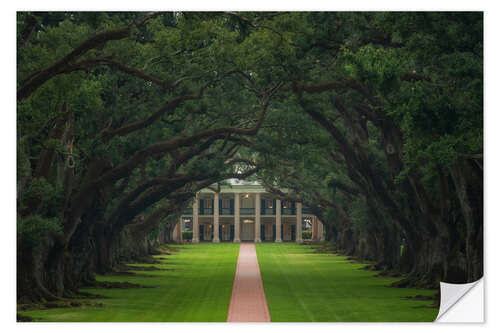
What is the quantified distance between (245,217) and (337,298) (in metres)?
83.3

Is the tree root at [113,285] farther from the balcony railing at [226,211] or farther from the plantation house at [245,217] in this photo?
the balcony railing at [226,211]

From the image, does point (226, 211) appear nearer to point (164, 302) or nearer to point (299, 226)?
point (299, 226)

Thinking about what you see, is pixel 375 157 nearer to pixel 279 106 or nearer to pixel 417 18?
pixel 279 106

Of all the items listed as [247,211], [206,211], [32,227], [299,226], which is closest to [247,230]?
[247,211]

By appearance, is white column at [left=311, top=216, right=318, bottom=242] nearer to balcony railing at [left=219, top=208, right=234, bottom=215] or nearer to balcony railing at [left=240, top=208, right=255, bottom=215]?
balcony railing at [left=240, top=208, right=255, bottom=215]

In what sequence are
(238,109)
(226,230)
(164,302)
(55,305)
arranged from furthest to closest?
1. (226,230)
2. (238,109)
3. (164,302)
4. (55,305)

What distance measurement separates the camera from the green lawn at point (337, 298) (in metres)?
23.3

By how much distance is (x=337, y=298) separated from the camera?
29281 millimetres

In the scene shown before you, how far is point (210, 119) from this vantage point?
36.1 metres

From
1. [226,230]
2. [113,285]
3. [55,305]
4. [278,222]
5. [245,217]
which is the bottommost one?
[226,230]

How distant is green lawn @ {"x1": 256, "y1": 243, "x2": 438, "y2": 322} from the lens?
23344mm
